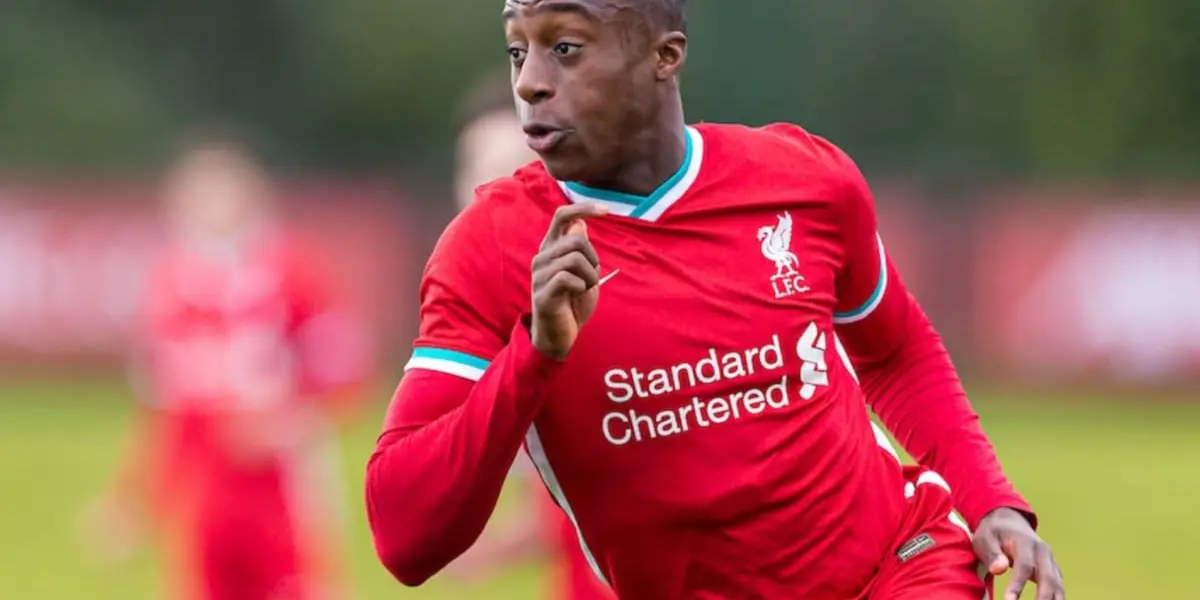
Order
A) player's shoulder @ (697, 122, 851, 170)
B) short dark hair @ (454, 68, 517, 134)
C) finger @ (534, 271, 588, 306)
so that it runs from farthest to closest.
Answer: short dark hair @ (454, 68, 517, 134) < player's shoulder @ (697, 122, 851, 170) < finger @ (534, 271, 588, 306)

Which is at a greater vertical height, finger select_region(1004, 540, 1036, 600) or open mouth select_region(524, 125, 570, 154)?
open mouth select_region(524, 125, 570, 154)

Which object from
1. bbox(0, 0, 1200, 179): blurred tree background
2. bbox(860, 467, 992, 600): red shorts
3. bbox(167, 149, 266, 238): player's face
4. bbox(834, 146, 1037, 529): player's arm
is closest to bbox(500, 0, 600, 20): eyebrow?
bbox(834, 146, 1037, 529): player's arm

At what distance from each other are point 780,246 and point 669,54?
0.41 meters

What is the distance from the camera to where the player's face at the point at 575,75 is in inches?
135

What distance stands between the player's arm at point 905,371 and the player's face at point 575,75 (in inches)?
20.5

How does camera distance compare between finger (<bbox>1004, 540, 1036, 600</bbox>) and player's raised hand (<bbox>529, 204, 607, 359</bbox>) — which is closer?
player's raised hand (<bbox>529, 204, 607, 359</bbox>)

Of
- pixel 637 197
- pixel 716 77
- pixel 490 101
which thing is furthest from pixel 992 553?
pixel 716 77

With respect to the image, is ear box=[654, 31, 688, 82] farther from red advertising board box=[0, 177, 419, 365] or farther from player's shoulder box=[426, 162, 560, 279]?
red advertising board box=[0, 177, 419, 365]

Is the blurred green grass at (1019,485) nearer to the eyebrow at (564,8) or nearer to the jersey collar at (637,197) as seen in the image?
the jersey collar at (637,197)

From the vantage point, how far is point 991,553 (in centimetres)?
370

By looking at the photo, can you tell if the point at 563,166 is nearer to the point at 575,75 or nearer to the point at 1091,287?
the point at 575,75

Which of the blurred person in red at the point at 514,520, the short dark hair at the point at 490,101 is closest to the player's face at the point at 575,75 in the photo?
the blurred person in red at the point at 514,520

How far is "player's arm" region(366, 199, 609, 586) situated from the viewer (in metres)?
3.18

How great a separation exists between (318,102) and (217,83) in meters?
1.54
